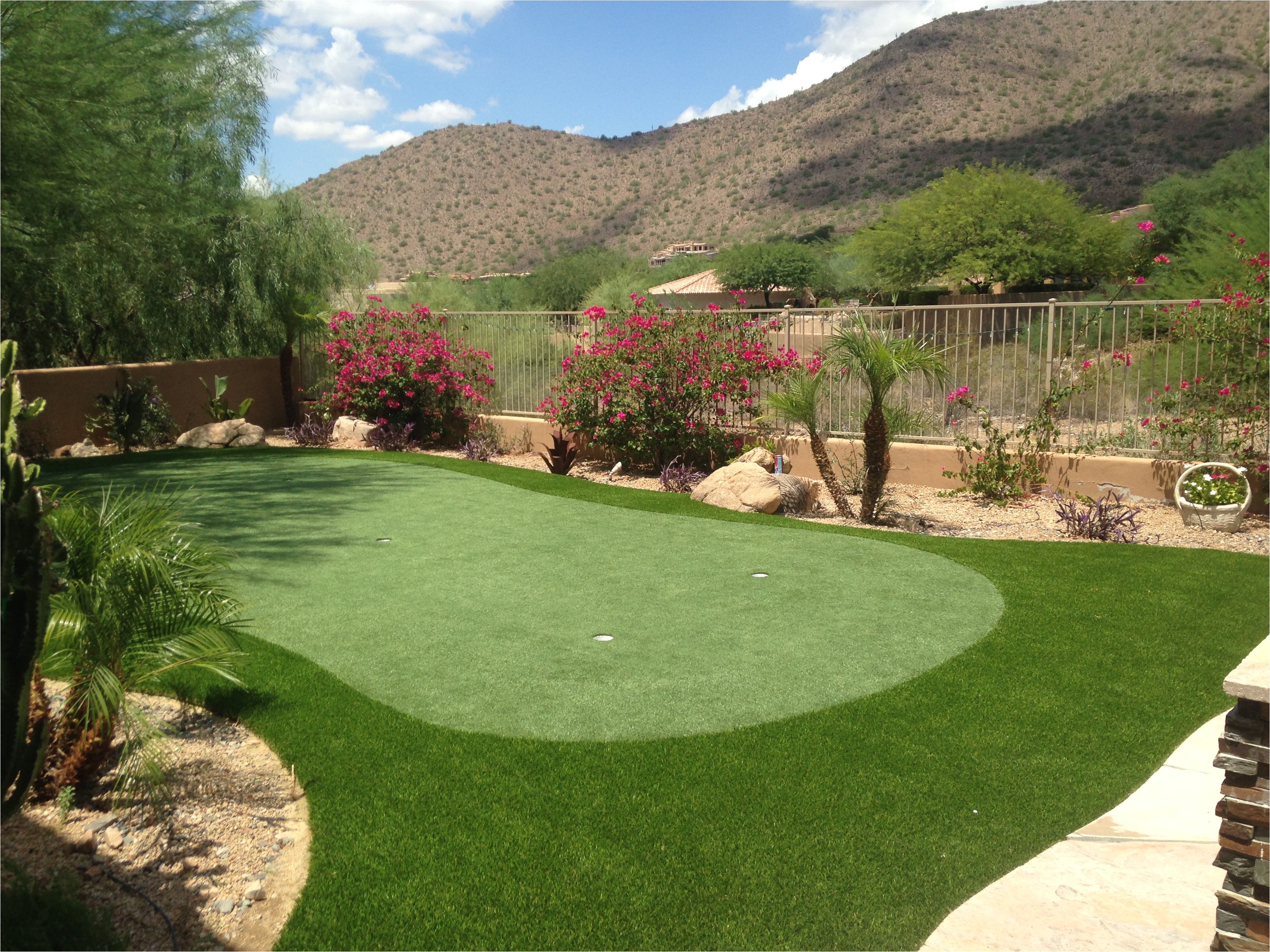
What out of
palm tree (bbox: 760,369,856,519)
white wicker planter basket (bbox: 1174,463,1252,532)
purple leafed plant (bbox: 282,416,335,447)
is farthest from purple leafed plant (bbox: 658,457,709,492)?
purple leafed plant (bbox: 282,416,335,447)

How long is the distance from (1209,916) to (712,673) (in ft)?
9.00

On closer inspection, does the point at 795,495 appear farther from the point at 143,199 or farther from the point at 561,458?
the point at 143,199

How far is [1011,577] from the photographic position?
769 cm

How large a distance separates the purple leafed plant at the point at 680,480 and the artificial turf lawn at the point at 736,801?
5858 millimetres

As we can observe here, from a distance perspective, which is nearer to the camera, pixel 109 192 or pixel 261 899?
pixel 261 899

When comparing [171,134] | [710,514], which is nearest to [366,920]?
[710,514]

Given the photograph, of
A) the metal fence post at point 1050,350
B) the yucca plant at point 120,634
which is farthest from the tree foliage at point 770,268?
the yucca plant at point 120,634

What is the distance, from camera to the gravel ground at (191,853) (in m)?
3.33

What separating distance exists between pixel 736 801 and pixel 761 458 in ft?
26.8

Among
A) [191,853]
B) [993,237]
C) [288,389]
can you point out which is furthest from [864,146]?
[191,853]

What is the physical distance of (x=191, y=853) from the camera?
372 centimetres

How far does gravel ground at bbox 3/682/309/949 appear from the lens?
333 cm

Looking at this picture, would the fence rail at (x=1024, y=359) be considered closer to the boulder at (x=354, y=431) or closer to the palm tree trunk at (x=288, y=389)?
the boulder at (x=354, y=431)

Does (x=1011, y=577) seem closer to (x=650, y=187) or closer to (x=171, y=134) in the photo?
(x=171, y=134)
